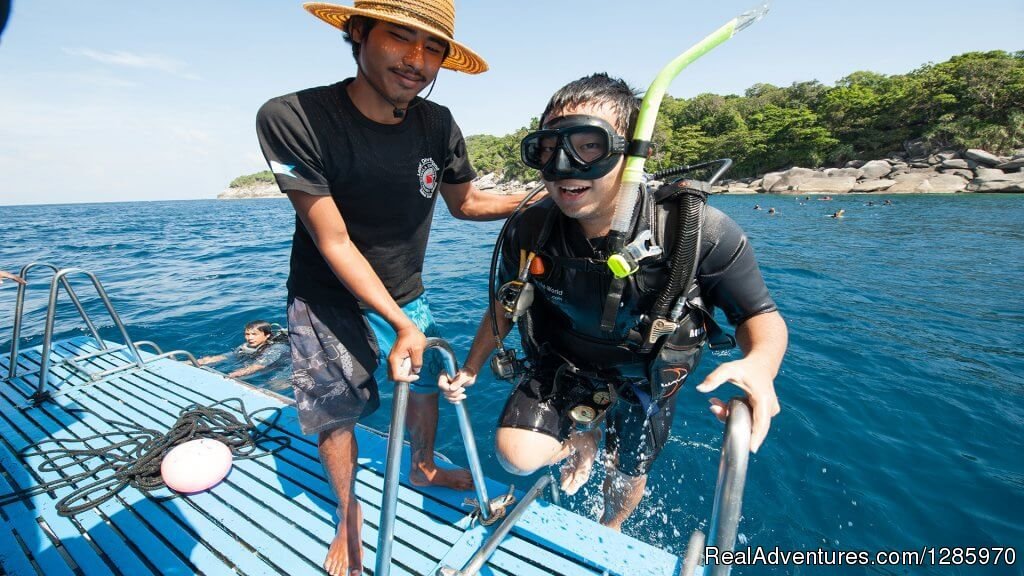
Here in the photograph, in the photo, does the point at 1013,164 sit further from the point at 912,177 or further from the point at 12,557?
the point at 12,557

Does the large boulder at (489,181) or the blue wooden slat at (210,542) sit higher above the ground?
the large boulder at (489,181)

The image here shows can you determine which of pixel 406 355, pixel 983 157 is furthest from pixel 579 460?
pixel 983 157

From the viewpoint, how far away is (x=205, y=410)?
3.73 m

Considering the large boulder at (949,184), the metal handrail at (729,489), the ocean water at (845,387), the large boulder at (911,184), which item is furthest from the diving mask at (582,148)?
the large boulder at (911,184)

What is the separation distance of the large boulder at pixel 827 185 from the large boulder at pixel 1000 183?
26.4 ft

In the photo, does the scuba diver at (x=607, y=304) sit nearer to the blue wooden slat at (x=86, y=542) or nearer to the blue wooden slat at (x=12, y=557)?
the blue wooden slat at (x=86, y=542)

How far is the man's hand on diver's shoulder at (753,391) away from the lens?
4.66ft

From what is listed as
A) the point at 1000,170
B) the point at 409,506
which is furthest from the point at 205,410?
the point at 1000,170

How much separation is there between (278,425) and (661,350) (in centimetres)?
338

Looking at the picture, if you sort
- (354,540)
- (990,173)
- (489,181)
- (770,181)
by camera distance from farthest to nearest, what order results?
(489,181) → (770,181) → (990,173) → (354,540)

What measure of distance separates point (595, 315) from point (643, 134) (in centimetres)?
99

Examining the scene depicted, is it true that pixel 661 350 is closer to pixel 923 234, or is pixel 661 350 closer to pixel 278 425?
pixel 278 425

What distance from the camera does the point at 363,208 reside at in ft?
7.74

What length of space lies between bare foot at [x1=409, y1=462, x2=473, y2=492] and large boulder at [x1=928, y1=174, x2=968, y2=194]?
48453 mm
